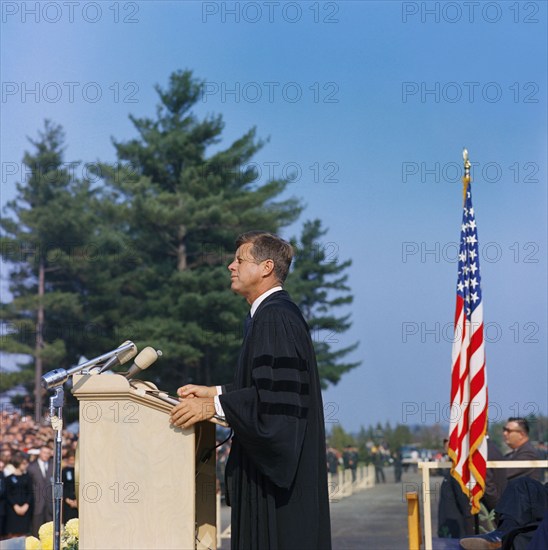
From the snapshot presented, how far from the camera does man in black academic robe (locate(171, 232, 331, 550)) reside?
12.5 ft

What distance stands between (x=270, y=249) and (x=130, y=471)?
1117mm

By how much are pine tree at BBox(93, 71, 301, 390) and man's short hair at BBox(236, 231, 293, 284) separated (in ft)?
78.8

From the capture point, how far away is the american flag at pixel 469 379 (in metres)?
8.43

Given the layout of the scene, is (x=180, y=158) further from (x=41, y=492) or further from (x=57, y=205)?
(x=41, y=492)

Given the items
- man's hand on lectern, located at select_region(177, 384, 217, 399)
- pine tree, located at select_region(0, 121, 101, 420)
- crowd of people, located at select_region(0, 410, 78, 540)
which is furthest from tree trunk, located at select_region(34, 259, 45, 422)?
man's hand on lectern, located at select_region(177, 384, 217, 399)

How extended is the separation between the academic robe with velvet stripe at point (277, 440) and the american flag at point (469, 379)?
15.1 feet

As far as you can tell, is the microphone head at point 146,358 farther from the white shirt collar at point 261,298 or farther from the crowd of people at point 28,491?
the crowd of people at point 28,491

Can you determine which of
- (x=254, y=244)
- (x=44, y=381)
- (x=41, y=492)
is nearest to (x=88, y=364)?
(x=44, y=381)

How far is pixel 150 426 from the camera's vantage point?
3770 millimetres

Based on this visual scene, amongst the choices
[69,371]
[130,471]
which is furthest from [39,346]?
[130,471]

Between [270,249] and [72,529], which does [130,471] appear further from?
[72,529]

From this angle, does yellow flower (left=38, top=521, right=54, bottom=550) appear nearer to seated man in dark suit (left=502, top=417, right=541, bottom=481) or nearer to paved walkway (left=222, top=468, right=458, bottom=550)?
paved walkway (left=222, top=468, right=458, bottom=550)

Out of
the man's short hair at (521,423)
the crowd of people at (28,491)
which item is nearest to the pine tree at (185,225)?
the crowd of people at (28,491)

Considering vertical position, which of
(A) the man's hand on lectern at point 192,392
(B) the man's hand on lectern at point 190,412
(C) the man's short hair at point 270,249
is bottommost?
(B) the man's hand on lectern at point 190,412
